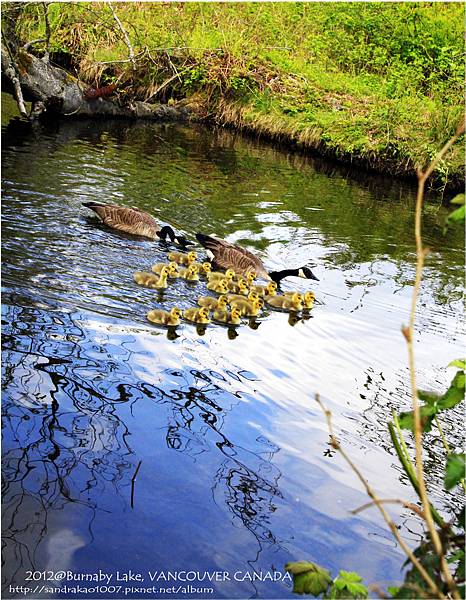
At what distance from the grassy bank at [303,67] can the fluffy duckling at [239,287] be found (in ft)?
26.9

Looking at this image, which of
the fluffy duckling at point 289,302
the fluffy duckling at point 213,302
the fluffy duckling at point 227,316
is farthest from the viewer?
the fluffy duckling at point 289,302

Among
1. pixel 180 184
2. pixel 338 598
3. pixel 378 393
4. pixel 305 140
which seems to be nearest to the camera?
pixel 338 598

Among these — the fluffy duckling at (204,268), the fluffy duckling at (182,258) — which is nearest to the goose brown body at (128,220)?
the fluffy duckling at (182,258)

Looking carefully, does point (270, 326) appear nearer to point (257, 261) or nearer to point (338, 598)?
point (257, 261)

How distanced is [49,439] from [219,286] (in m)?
3.84

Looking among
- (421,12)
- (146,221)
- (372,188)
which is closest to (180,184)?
(146,221)

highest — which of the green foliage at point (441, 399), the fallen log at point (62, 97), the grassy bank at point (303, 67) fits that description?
the green foliage at point (441, 399)

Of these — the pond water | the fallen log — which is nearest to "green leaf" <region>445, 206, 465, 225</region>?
the pond water

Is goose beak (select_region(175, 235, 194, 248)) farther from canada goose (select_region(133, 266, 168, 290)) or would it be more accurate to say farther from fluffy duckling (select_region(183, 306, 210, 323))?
fluffy duckling (select_region(183, 306, 210, 323))

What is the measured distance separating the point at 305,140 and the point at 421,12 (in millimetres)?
7200

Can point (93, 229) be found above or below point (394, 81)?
below

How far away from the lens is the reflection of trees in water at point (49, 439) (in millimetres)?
4405

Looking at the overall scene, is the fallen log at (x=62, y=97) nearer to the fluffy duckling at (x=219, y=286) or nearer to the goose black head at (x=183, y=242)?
the goose black head at (x=183, y=242)

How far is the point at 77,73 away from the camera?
765 inches
